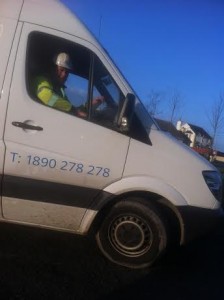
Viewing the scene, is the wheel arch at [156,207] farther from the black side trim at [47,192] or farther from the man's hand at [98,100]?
the man's hand at [98,100]

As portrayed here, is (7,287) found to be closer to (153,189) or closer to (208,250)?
(153,189)

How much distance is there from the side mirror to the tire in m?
0.80

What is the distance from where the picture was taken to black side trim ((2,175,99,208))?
5.08m

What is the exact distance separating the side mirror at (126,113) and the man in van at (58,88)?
307 millimetres

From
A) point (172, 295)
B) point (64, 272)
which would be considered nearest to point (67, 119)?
point (64, 272)

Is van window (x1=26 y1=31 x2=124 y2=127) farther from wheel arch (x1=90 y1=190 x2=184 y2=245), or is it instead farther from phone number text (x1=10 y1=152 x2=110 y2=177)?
wheel arch (x1=90 y1=190 x2=184 y2=245)

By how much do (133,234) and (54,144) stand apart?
130 cm

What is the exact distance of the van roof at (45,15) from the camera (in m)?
5.22

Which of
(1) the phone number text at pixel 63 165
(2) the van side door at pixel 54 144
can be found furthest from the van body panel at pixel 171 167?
(1) the phone number text at pixel 63 165

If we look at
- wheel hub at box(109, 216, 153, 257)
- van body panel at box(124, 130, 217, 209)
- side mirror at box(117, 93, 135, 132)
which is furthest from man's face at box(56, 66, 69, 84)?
wheel hub at box(109, 216, 153, 257)

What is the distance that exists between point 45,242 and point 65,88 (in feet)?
5.89

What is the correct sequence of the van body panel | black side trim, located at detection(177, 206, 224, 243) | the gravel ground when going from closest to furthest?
the gravel ground
the van body panel
black side trim, located at detection(177, 206, 224, 243)

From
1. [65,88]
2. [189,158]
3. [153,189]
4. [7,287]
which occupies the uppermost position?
[65,88]

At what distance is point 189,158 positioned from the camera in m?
5.38
